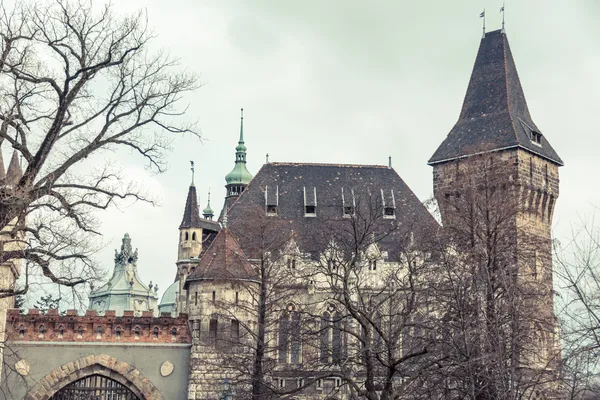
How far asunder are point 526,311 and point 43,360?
719 inches

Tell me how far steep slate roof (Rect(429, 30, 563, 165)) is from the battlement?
16.3 metres

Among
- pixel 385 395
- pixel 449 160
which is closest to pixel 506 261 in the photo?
pixel 385 395

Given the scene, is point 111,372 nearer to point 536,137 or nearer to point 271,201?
point 271,201

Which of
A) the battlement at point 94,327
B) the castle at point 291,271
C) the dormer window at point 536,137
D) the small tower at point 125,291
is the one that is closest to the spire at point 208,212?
the small tower at point 125,291

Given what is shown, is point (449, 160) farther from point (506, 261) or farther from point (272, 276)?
point (506, 261)

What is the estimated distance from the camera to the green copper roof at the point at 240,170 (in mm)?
69312

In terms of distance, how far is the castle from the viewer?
31703 mm

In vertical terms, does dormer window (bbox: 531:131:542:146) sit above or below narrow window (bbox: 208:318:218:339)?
above

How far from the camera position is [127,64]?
1925 cm

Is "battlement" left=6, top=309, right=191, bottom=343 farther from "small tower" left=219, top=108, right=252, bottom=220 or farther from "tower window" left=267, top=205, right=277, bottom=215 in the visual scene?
"small tower" left=219, top=108, right=252, bottom=220

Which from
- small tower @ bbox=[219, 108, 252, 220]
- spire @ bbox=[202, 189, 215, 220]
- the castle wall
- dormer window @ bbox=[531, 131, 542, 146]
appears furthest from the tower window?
spire @ bbox=[202, 189, 215, 220]

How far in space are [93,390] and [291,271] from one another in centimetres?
801

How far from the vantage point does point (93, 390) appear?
36.9 metres

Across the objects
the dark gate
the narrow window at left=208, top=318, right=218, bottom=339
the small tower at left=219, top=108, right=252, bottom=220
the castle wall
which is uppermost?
the small tower at left=219, top=108, right=252, bottom=220
